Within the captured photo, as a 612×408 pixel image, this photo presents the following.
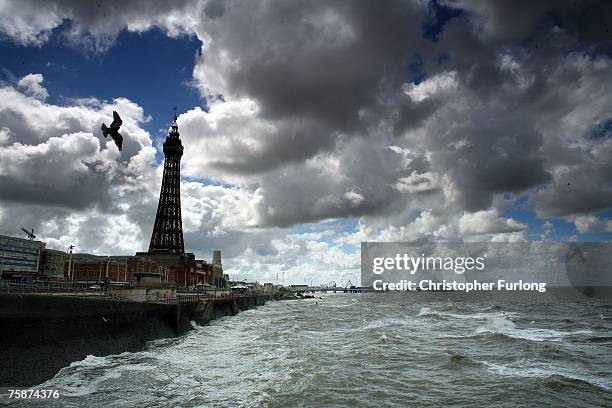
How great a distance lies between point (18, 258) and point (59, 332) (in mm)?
38578

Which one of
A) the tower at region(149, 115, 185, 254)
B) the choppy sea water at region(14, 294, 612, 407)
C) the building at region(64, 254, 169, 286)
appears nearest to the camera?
the choppy sea water at region(14, 294, 612, 407)

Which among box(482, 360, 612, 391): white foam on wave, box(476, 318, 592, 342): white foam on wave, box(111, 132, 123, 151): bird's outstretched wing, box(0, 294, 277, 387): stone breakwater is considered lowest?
box(476, 318, 592, 342): white foam on wave

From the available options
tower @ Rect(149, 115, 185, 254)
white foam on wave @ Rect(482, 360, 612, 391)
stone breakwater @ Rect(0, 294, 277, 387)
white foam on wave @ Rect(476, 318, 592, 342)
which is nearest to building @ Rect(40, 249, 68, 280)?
tower @ Rect(149, 115, 185, 254)

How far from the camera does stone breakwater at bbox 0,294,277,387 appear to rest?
64.1 feet

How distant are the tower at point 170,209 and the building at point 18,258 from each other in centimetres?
5901

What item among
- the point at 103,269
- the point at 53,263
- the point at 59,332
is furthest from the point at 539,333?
the point at 53,263

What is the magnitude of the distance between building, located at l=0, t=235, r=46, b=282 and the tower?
5901 cm

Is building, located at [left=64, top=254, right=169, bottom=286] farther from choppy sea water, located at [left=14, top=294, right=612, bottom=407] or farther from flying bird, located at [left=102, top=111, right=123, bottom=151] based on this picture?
flying bird, located at [left=102, top=111, right=123, bottom=151]

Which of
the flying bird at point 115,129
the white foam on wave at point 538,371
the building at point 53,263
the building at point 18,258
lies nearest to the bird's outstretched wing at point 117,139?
the flying bird at point 115,129

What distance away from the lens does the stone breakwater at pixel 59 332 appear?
1953 cm

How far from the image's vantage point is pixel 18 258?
5331cm

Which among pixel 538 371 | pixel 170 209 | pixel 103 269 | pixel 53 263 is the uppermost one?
pixel 170 209

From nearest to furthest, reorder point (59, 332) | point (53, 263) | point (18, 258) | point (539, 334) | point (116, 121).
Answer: point (59, 332), point (116, 121), point (539, 334), point (18, 258), point (53, 263)

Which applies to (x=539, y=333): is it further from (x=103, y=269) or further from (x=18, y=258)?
(x=103, y=269)
